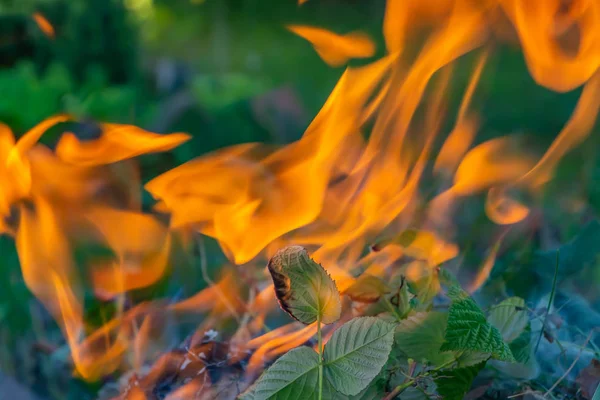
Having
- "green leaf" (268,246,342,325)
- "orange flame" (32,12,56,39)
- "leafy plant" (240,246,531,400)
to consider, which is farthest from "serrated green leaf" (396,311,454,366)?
"orange flame" (32,12,56,39)

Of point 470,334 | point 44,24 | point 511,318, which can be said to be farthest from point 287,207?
point 44,24

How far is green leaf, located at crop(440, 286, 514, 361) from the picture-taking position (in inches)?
26.5

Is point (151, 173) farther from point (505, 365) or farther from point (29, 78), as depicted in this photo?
point (505, 365)

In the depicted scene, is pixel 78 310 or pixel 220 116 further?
pixel 220 116

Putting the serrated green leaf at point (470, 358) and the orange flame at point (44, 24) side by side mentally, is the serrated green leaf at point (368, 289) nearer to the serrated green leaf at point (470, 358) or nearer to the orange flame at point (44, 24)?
the serrated green leaf at point (470, 358)

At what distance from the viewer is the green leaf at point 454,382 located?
74 centimetres

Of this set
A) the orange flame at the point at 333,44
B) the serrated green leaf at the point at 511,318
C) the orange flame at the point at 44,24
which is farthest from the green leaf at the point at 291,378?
the orange flame at the point at 44,24

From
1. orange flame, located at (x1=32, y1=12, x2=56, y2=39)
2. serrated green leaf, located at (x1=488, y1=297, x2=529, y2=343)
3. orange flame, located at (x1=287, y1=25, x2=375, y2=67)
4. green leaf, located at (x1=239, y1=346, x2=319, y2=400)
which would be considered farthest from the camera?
orange flame, located at (x1=32, y1=12, x2=56, y2=39)

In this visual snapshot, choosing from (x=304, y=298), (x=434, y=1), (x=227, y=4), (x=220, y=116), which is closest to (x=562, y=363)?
(x=304, y=298)

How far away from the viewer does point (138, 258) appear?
1.46 meters

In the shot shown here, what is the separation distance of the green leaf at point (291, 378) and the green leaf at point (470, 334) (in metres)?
0.13

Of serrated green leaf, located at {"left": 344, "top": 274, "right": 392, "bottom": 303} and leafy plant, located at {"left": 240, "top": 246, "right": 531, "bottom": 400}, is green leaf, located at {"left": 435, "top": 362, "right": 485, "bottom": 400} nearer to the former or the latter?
leafy plant, located at {"left": 240, "top": 246, "right": 531, "bottom": 400}

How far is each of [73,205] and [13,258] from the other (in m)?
0.78

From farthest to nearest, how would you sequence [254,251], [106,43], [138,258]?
1. [106,43]
2. [138,258]
3. [254,251]
